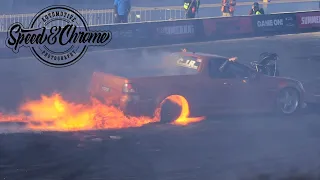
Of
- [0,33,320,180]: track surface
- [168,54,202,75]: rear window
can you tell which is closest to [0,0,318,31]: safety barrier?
[168,54,202,75]: rear window

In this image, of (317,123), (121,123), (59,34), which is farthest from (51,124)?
(59,34)

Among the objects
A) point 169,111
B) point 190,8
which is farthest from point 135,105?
point 190,8

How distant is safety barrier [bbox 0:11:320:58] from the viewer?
76.3 ft

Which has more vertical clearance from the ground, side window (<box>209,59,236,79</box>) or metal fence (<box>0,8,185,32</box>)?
metal fence (<box>0,8,185,32</box>)

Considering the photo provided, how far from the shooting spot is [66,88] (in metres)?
17.2

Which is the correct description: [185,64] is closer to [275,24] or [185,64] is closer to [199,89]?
[199,89]

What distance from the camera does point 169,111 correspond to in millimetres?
13234

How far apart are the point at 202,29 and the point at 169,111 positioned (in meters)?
12.8

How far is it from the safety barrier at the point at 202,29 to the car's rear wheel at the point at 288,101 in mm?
9587

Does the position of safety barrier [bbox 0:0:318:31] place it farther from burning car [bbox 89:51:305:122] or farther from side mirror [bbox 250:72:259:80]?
side mirror [bbox 250:72:259:80]

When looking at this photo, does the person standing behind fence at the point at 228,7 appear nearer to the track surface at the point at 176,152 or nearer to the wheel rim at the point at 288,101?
the wheel rim at the point at 288,101

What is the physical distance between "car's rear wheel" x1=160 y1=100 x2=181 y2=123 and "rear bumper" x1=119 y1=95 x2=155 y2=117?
328 mm

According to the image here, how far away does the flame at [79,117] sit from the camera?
12.8m

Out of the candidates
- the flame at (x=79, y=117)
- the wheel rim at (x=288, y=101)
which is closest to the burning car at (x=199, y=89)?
the wheel rim at (x=288, y=101)
